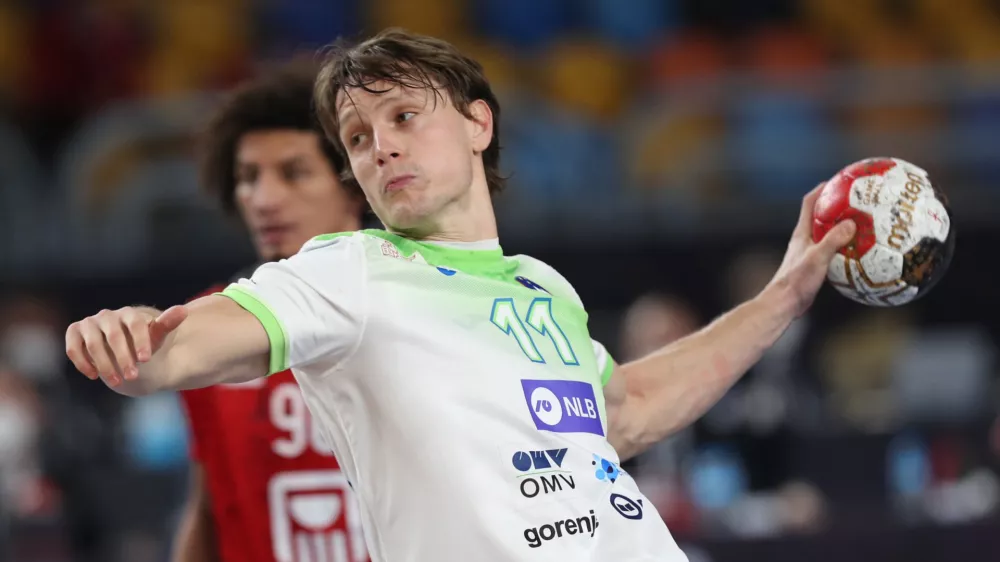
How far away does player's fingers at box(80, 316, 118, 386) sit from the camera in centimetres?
237

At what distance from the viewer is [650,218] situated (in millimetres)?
9727

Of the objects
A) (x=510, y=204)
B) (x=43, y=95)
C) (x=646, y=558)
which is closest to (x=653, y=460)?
(x=510, y=204)

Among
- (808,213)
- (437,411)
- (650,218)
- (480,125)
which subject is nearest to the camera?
(437,411)

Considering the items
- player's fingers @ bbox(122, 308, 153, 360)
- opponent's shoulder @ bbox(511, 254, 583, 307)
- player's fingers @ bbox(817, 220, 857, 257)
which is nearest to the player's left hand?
player's fingers @ bbox(817, 220, 857, 257)

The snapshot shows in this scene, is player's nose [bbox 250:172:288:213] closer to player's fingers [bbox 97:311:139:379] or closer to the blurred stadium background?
player's fingers [bbox 97:311:139:379]

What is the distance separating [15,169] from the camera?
10.5 metres

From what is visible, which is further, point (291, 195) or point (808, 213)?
point (291, 195)

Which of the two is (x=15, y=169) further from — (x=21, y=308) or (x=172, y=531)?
(x=172, y=531)

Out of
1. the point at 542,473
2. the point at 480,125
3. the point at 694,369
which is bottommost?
the point at 542,473

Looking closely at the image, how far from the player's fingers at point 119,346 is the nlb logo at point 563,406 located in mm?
891

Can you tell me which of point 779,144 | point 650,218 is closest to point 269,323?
point 650,218

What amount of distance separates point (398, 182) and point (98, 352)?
0.90 m

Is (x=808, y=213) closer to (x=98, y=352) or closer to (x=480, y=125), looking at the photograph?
(x=480, y=125)

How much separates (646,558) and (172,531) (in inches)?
208
